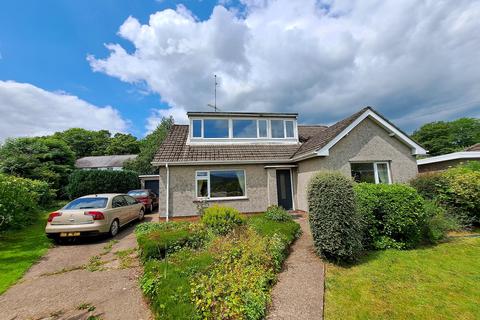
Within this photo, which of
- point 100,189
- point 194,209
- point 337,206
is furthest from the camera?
point 100,189

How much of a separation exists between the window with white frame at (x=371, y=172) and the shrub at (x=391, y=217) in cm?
474

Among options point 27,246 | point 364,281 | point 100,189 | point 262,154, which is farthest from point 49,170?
point 364,281

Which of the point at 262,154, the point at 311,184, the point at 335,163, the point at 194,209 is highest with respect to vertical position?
the point at 262,154

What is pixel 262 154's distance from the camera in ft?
41.5

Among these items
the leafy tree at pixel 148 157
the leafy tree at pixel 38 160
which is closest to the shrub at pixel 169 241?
the leafy tree at pixel 38 160

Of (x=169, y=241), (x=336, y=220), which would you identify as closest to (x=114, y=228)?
(x=169, y=241)

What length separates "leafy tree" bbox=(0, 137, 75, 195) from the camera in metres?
16.7

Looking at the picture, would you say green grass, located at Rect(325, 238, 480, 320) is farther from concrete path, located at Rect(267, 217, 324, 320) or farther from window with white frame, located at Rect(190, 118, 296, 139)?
window with white frame, located at Rect(190, 118, 296, 139)

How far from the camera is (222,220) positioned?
300 inches

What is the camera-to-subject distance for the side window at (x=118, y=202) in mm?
9227

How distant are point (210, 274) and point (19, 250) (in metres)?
7.62

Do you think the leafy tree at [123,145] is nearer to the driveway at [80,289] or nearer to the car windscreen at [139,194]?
the car windscreen at [139,194]

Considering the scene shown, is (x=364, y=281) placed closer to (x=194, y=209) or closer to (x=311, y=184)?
(x=311, y=184)

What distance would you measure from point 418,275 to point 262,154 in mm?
8724
